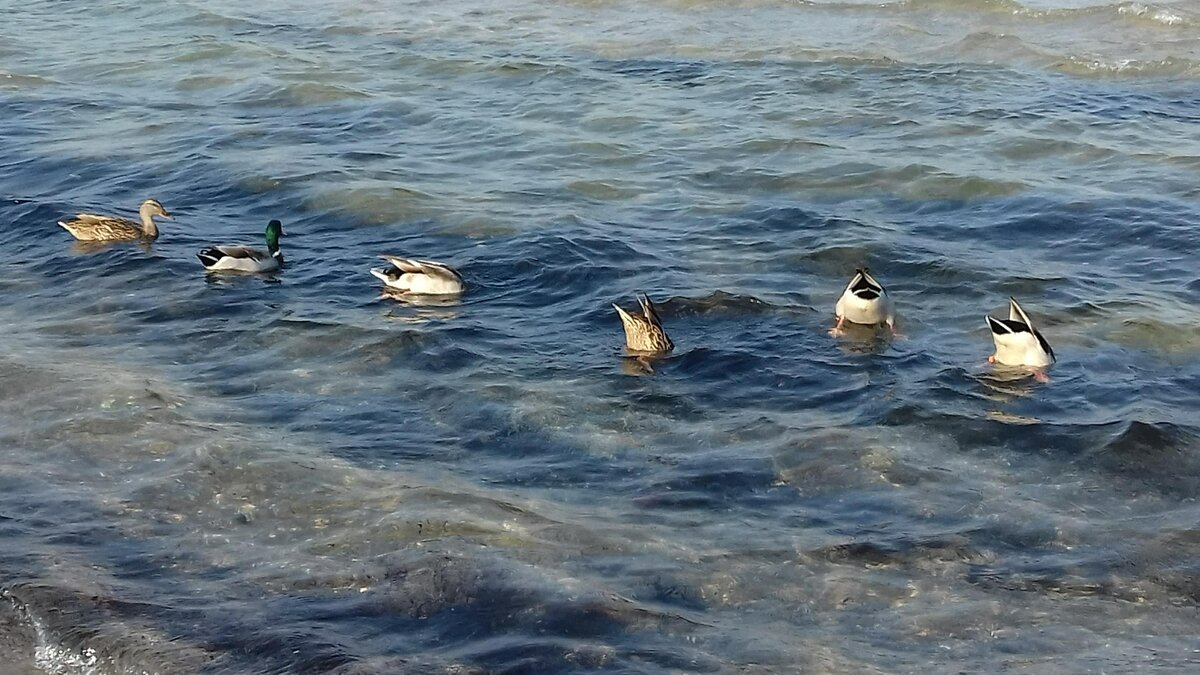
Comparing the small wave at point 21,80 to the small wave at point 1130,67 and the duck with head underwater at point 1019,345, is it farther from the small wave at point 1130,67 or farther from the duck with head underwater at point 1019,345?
the duck with head underwater at point 1019,345

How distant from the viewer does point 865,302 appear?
10.8 metres

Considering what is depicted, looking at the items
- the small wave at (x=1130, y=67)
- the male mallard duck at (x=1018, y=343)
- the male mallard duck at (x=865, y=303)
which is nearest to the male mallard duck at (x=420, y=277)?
the male mallard duck at (x=865, y=303)

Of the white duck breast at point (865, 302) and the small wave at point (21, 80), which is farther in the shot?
the small wave at point (21, 80)

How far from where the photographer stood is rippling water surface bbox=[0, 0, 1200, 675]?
7.28 meters

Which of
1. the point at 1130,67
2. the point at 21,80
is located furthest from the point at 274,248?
the point at 1130,67

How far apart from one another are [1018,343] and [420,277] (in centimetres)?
457

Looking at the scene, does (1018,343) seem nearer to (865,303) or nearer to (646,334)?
(865,303)

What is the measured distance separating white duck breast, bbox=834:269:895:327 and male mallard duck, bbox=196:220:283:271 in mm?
4938

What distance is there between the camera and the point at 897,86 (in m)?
18.5

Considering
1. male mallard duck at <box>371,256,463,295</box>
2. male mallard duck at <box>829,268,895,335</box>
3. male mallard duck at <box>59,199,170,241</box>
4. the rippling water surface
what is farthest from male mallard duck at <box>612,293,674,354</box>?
male mallard duck at <box>59,199,170,241</box>

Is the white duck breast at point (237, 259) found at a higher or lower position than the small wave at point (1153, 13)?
lower

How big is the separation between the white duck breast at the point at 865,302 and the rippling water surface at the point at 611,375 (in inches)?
6.1

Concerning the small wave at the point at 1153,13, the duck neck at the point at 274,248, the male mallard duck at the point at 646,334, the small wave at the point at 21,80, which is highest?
the small wave at the point at 1153,13

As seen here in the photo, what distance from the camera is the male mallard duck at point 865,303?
10.8 metres
